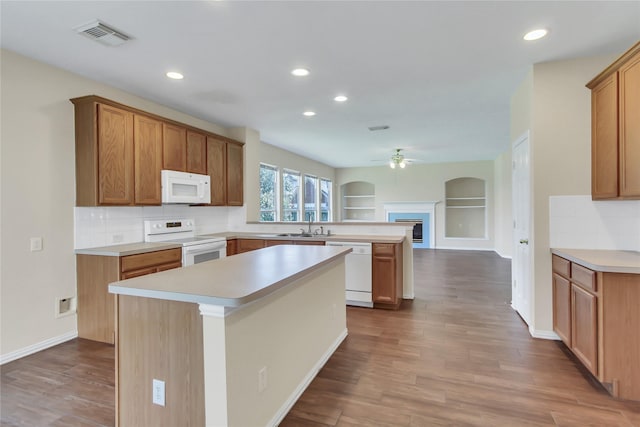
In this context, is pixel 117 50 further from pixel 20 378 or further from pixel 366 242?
pixel 366 242

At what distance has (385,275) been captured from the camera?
13.4ft

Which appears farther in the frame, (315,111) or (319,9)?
(315,111)

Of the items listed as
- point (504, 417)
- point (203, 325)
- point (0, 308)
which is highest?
point (203, 325)

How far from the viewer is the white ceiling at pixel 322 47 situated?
222 centimetres

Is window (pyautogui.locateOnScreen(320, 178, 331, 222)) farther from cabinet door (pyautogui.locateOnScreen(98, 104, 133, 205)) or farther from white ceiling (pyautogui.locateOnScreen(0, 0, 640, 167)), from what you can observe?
cabinet door (pyautogui.locateOnScreen(98, 104, 133, 205))

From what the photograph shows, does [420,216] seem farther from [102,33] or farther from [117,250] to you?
[102,33]

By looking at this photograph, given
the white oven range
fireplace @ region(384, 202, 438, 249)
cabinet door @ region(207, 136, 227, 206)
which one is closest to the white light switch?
the white oven range

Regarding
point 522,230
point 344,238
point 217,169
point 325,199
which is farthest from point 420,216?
point 217,169

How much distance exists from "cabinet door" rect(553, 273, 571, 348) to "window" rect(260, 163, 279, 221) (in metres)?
5.23

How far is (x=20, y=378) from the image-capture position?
2.48m

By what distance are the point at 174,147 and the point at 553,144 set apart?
4.16 m

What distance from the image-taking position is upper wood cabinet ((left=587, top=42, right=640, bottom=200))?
236cm

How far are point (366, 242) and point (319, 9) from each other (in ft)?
8.81

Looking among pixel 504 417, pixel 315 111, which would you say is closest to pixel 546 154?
pixel 504 417
